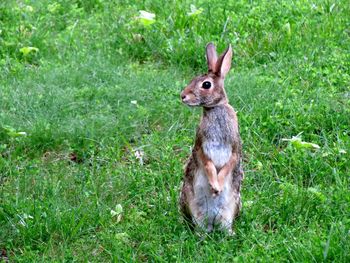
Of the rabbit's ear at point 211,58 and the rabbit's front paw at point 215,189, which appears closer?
the rabbit's front paw at point 215,189

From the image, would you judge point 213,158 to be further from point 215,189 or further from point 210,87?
point 210,87

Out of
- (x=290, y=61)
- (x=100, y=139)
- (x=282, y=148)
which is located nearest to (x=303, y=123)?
(x=282, y=148)

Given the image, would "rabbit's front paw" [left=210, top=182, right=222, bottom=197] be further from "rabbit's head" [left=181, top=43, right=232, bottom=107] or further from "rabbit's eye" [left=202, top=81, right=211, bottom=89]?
"rabbit's eye" [left=202, top=81, right=211, bottom=89]

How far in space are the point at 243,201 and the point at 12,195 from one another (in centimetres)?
161

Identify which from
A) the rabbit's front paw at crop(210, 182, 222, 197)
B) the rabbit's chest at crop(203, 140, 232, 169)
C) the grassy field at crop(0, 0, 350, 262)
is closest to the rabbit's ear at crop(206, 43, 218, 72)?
the rabbit's chest at crop(203, 140, 232, 169)

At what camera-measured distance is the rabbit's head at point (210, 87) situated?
5316mm

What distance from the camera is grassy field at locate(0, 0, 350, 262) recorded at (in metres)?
5.41

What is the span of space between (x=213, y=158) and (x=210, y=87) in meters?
0.46

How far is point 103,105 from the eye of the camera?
23.5 ft

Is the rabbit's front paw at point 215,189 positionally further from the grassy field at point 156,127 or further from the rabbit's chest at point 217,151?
the grassy field at point 156,127

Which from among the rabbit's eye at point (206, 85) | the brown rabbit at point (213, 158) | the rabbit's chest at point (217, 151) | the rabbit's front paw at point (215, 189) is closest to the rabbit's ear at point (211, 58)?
the brown rabbit at point (213, 158)

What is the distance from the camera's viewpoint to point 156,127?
6.96 m

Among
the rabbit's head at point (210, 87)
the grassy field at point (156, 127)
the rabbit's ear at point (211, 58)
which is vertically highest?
the rabbit's ear at point (211, 58)

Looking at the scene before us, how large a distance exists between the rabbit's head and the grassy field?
818mm
